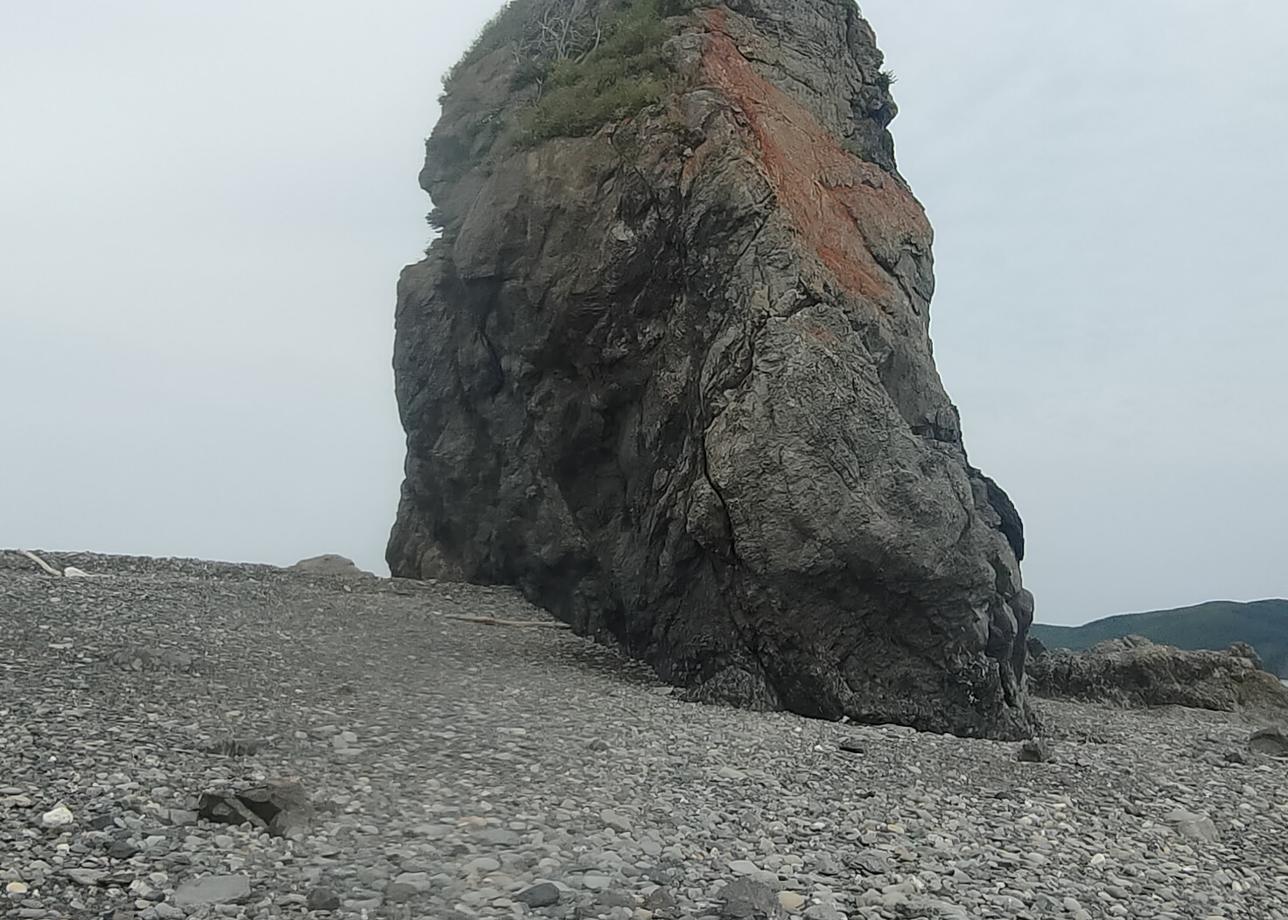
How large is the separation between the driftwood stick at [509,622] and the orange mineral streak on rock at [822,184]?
840 centimetres

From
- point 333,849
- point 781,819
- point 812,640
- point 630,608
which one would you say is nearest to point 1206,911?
point 781,819

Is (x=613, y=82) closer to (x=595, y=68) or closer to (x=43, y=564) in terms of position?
(x=595, y=68)

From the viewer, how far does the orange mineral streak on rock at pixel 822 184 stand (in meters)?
16.1

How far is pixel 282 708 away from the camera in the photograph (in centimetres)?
1017

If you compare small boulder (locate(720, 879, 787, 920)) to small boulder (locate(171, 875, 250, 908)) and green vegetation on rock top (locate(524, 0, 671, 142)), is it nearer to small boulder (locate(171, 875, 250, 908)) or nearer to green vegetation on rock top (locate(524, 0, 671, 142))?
small boulder (locate(171, 875, 250, 908))

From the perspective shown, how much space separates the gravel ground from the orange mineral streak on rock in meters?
7.07

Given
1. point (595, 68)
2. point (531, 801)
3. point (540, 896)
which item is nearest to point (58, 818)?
point (540, 896)

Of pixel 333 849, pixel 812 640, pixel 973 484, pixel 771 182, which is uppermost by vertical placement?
pixel 771 182

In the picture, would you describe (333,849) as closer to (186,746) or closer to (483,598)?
(186,746)

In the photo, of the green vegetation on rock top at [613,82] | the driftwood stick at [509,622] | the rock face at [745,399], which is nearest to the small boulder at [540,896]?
the rock face at [745,399]

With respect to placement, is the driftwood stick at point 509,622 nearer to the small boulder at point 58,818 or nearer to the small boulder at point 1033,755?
the small boulder at point 1033,755

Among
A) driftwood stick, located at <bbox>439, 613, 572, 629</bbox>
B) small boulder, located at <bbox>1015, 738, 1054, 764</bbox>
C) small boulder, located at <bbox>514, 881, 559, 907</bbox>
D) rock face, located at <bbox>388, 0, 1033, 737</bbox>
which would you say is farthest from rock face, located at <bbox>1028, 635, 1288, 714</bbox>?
small boulder, located at <bbox>514, 881, 559, 907</bbox>

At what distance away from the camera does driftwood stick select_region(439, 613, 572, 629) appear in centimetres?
1872

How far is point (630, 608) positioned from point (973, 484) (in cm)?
594
